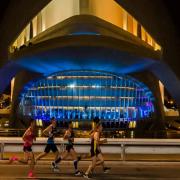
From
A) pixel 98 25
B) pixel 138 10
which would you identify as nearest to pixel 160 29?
pixel 138 10

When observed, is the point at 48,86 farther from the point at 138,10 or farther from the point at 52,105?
the point at 138,10

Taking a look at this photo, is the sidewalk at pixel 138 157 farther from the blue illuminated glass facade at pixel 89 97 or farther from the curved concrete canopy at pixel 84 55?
the blue illuminated glass facade at pixel 89 97

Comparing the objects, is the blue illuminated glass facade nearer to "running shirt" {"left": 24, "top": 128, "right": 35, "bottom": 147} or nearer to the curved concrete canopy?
the curved concrete canopy

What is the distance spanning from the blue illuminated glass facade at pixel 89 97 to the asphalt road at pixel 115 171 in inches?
1408

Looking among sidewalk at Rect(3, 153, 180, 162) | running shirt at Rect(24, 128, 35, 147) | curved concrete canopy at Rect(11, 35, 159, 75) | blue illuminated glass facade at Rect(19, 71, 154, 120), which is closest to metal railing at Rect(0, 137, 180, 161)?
sidewalk at Rect(3, 153, 180, 162)

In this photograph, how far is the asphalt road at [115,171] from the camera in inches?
553

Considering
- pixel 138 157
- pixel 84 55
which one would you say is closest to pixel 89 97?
pixel 84 55

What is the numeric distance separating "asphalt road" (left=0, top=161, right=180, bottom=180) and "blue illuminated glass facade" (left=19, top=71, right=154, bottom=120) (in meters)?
35.8

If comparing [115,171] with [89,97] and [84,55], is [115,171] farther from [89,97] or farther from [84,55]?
[89,97]

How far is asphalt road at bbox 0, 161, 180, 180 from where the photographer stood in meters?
14.1

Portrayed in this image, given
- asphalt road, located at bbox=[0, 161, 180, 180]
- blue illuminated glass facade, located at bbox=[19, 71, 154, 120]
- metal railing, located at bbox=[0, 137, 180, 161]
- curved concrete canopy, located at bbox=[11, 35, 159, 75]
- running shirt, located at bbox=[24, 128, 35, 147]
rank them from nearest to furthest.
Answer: asphalt road, located at bbox=[0, 161, 180, 180] < running shirt, located at bbox=[24, 128, 35, 147] < metal railing, located at bbox=[0, 137, 180, 161] < curved concrete canopy, located at bbox=[11, 35, 159, 75] < blue illuminated glass facade, located at bbox=[19, 71, 154, 120]

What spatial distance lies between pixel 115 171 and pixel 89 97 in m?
39.5

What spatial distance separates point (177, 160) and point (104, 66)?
102 feet

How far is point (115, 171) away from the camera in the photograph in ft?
52.0
